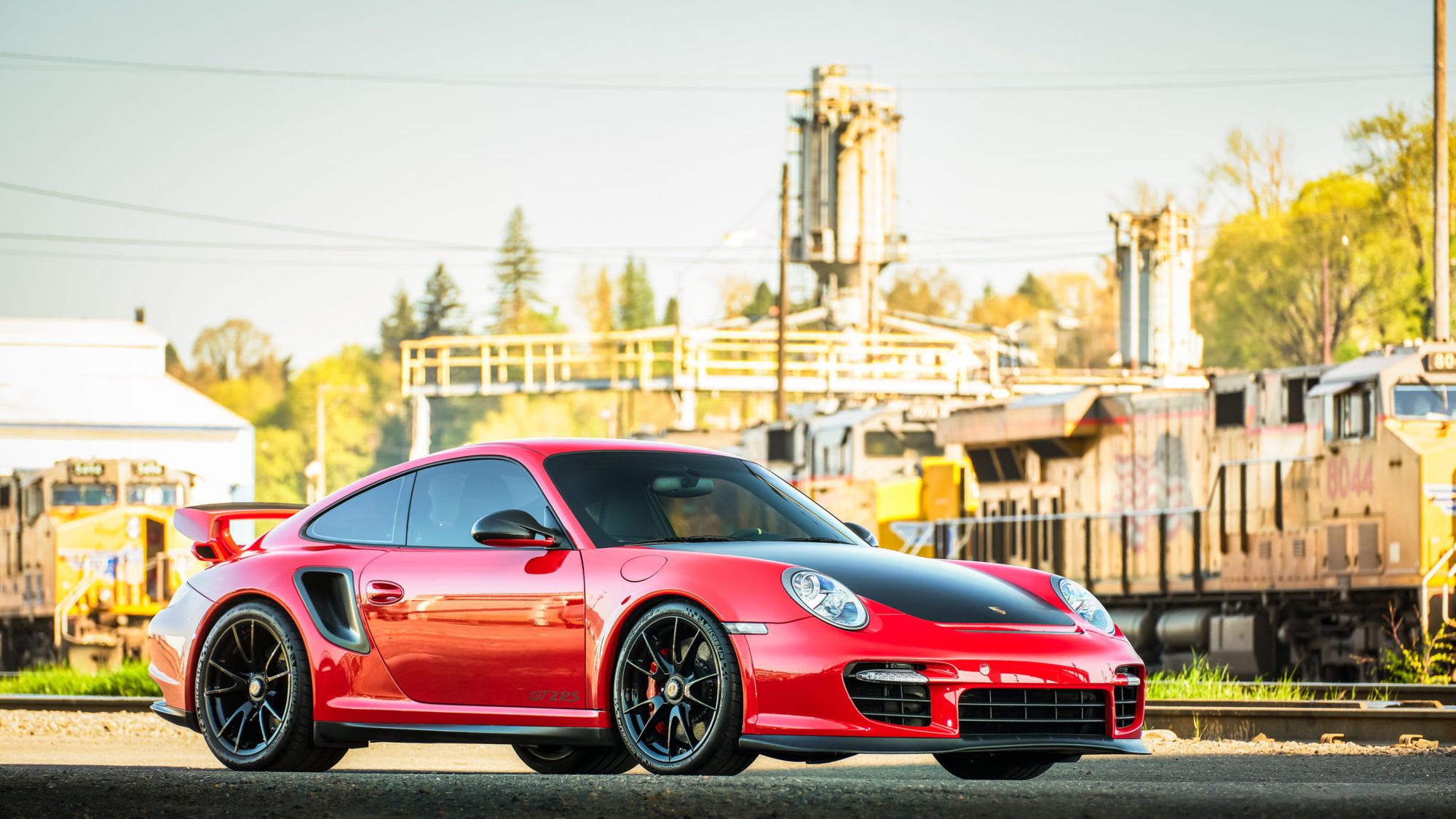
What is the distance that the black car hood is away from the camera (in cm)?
635

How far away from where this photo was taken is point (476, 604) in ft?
22.5

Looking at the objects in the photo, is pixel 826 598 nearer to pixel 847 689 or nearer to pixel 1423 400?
pixel 847 689

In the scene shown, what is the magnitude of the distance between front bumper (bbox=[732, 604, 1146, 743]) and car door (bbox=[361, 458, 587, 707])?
0.79 meters

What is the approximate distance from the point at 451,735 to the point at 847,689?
65.2 inches

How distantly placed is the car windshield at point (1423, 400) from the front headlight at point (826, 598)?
14.9m

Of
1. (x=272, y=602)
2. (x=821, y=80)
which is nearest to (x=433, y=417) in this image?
(x=821, y=80)

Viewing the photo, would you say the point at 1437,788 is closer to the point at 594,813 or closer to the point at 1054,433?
the point at 594,813

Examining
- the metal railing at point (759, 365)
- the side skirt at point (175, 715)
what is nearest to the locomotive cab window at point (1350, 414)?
the side skirt at point (175, 715)

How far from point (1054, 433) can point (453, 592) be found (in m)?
19.1

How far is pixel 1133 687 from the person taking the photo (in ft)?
22.0

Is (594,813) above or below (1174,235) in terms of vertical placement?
below

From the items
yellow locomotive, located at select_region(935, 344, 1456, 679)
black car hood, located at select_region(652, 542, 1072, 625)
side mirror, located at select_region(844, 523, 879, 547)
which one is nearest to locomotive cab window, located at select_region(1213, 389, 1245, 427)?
yellow locomotive, located at select_region(935, 344, 1456, 679)

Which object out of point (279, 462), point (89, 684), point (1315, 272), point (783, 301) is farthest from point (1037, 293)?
point (89, 684)

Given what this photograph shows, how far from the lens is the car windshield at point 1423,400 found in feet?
64.2
